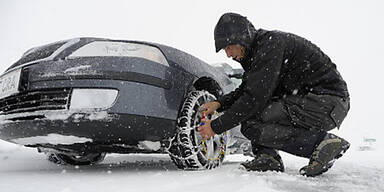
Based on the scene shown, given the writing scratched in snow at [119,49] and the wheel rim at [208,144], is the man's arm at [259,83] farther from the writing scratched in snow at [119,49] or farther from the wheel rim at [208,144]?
the writing scratched in snow at [119,49]

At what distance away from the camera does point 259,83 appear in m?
1.96

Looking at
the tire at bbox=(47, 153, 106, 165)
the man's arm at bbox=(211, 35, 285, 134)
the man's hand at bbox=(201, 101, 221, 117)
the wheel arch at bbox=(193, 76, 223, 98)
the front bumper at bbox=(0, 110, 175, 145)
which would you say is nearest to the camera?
the front bumper at bbox=(0, 110, 175, 145)

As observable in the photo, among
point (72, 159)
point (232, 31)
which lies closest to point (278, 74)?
point (232, 31)

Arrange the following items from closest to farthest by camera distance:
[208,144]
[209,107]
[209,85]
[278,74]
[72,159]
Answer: [278,74] < [209,107] < [208,144] < [209,85] < [72,159]

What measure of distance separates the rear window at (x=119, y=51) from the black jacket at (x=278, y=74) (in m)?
0.55

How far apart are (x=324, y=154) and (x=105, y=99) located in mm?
1318

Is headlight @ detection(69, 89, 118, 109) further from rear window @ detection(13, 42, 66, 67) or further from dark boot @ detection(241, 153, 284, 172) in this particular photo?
dark boot @ detection(241, 153, 284, 172)

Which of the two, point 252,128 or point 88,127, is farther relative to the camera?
point 252,128

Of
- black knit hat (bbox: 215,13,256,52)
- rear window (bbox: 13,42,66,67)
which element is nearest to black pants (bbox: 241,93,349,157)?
black knit hat (bbox: 215,13,256,52)

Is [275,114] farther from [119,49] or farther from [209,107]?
[119,49]

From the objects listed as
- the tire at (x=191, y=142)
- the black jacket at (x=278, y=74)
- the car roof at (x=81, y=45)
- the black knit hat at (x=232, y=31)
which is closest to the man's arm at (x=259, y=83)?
the black jacket at (x=278, y=74)

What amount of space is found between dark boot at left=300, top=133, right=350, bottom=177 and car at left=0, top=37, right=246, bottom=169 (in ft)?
2.44

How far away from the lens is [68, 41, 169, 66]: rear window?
6.60 ft

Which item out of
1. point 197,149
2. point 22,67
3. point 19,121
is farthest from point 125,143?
point 22,67
